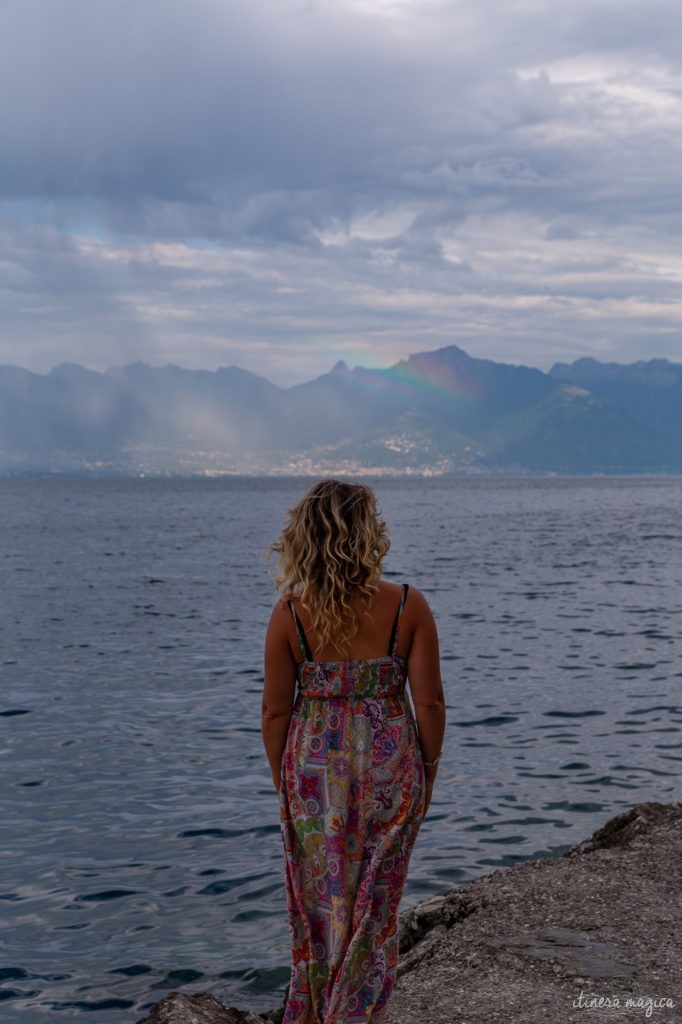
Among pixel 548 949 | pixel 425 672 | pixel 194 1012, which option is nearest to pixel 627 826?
pixel 548 949

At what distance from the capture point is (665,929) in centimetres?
683

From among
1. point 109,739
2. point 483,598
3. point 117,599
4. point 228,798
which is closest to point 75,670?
point 109,739

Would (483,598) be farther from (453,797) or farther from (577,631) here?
(453,797)

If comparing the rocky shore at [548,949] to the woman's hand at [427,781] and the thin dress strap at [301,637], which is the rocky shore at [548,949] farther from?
the thin dress strap at [301,637]

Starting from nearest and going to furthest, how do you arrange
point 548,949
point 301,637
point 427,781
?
1. point 301,637
2. point 427,781
3. point 548,949

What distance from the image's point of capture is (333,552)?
4484mm

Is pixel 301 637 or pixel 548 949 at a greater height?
pixel 301 637

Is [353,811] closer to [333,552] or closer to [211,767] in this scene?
[333,552]

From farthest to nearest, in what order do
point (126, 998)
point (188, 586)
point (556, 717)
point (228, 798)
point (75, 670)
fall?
point (188, 586), point (75, 670), point (556, 717), point (228, 798), point (126, 998)

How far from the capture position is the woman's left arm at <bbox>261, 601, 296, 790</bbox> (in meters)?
4.66

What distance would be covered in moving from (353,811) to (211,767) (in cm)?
935

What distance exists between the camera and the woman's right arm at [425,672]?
4672 mm

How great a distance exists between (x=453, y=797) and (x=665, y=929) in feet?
18.7

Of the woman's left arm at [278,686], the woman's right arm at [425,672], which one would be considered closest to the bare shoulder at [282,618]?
the woman's left arm at [278,686]
